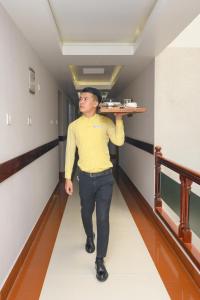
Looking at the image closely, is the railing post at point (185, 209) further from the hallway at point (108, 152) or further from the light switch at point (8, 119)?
the light switch at point (8, 119)

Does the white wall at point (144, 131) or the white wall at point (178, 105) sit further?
the white wall at point (144, 131)

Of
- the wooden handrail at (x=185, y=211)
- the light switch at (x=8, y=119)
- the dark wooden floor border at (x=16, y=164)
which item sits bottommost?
the wooden handrail at (x=185, y=211)

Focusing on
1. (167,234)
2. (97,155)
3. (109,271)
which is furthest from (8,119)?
(167,234)

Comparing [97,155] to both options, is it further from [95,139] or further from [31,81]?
[31,81]

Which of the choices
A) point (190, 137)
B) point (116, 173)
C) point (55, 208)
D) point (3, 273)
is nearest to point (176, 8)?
point (190, 137)

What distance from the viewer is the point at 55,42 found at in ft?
11.5

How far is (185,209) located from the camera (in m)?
2.96

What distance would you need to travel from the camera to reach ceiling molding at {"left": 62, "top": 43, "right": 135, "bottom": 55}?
13.2ft

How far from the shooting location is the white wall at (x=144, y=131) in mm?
4605

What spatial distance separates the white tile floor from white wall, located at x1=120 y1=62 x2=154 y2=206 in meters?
1.04

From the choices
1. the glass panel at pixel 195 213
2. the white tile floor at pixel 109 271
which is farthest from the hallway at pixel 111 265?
the glass panel at pixel 195 213

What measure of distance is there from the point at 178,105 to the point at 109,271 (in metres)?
2.48

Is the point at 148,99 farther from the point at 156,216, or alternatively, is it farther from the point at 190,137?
the point at 156,216

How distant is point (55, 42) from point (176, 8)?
59.9 inches
